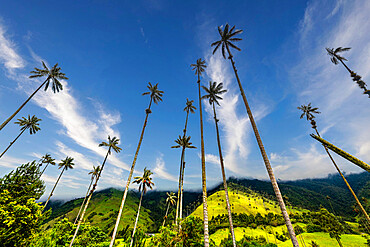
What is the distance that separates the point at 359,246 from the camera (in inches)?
1604

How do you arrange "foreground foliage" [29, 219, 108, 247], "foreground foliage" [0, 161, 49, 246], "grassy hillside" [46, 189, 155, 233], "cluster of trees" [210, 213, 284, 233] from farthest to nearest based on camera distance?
"grassy hillside" [46, 189, 155, 233] → "cluster of trees" [210, 213, 284, 233] → "foreground foliage" [29, 219, 108, 247] → "foreground foliage" [0, 161, 49, 246]

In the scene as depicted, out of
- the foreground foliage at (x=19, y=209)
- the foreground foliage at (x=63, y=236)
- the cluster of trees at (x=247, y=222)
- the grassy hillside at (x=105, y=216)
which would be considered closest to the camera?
the foreground foliage at (x=19, y=209)

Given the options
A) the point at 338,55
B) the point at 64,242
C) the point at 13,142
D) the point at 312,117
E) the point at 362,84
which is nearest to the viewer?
the point at 362,84

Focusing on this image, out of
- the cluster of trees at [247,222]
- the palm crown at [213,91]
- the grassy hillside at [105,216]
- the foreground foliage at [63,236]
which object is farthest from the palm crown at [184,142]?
the grassy hillside at [105,216]

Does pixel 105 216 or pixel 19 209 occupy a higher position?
pixel 105 216

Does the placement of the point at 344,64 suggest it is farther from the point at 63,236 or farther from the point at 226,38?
the point at 63,236

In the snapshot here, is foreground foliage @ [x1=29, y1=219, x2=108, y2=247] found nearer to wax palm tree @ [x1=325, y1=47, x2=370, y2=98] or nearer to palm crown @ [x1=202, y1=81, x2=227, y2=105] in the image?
palm crown @ [x1=202, y1=81, x2=227, y2=105]

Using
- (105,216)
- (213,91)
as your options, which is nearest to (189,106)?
(213,91)

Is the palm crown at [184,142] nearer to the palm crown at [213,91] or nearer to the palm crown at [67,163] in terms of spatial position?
the palm crown at [213,91]

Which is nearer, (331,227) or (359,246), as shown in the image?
(331,227)

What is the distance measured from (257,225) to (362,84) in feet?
239

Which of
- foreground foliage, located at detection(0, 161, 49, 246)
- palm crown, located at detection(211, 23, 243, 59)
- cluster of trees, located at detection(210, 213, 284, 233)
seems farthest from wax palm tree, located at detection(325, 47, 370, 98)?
cluster of trees, located at detection(210, 213, 284, 233)

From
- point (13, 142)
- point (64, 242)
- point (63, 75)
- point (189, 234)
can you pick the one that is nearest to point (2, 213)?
point (64, 242)

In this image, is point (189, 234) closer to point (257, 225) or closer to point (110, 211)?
point (257, 225)
